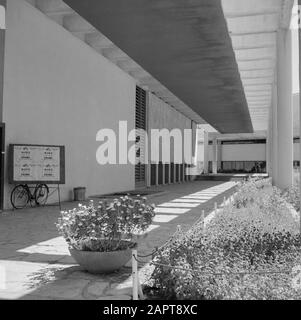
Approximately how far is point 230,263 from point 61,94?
1104 cm

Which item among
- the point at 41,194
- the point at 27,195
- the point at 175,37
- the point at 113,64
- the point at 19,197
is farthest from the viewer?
the point at 113,64

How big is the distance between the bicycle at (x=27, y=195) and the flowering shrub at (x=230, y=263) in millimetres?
7197

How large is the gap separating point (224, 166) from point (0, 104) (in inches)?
2214

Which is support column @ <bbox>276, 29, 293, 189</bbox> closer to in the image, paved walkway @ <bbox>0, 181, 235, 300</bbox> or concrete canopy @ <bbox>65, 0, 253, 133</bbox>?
concrete canopy @ <bbox>65, 0, 253, 133</bbox>

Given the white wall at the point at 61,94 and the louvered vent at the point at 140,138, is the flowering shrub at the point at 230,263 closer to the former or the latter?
the white wall at the point at 61,94

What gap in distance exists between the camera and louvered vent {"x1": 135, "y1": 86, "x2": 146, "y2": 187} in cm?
2375

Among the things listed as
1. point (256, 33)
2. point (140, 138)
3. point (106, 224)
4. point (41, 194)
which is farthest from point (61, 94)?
point (106, 224)

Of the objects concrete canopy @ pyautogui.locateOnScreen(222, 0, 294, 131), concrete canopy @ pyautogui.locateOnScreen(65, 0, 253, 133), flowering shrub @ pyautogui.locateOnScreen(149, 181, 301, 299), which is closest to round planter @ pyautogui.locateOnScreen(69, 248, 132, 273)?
flowering shrub @ pyautogui.locateOnScreen(149, 181, 301, 299)

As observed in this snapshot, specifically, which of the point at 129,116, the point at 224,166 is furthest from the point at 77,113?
the point at 224,166

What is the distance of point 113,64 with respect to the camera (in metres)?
19.5

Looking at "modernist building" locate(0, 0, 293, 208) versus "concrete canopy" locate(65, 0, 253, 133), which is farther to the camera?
"modernist building" locate(0, 0, 293, 208)

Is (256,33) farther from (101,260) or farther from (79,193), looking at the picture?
(101,260)

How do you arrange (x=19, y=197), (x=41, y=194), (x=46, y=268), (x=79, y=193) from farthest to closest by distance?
(x=79, y=193) → (x=41, y=194) → (x=19, y=197) → (x=46, y=268)

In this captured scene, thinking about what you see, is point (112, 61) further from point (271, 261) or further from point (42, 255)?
point (271, 261)
